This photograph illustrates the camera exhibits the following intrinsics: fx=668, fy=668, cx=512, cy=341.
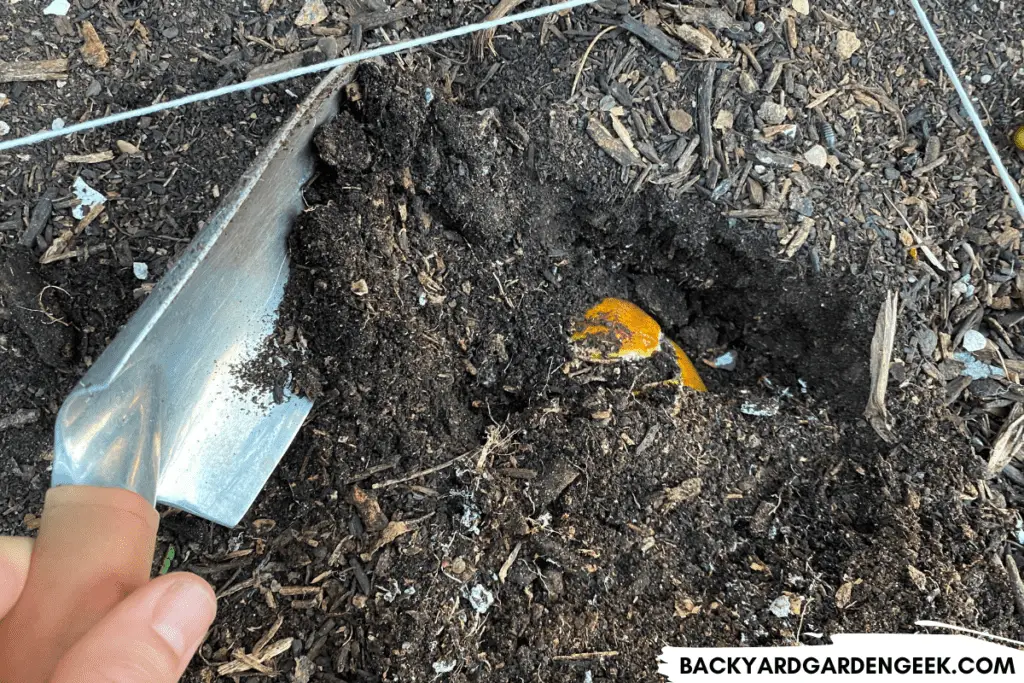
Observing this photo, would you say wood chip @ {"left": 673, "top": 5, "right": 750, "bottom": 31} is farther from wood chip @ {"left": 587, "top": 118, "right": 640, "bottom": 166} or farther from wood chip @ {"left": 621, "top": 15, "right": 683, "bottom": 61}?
wood chip @ {"left": 587, "top": 118, "right": 640, "bottom": 166}

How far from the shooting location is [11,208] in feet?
5.00

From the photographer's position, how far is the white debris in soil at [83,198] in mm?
1535

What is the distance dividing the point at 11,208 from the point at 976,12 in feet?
8.25

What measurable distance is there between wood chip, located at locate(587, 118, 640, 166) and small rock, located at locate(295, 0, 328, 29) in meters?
0.71

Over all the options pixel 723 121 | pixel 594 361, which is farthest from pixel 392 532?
pixel 723 121

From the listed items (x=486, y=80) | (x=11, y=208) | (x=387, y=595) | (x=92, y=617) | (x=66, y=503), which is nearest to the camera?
(x=92, y=617)

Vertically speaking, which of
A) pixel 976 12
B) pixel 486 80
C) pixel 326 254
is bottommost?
pixel 976 12

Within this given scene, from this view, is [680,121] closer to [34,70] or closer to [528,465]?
[528,465]

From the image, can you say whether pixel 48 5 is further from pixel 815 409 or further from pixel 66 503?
pixel 815 409

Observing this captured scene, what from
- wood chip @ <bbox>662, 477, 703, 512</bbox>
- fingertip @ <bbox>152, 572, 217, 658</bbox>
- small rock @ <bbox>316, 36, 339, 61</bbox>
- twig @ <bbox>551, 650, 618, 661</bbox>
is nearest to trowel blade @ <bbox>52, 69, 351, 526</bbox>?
small rock @ <bbox>316, 36, 339, 61</bbox>

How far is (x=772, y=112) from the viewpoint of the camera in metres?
1.74

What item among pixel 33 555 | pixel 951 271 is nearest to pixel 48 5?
pixel 33 555

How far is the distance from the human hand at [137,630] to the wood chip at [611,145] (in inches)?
51.7

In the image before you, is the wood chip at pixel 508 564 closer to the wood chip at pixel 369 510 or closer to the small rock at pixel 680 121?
the wood chip at pixel 369 510
